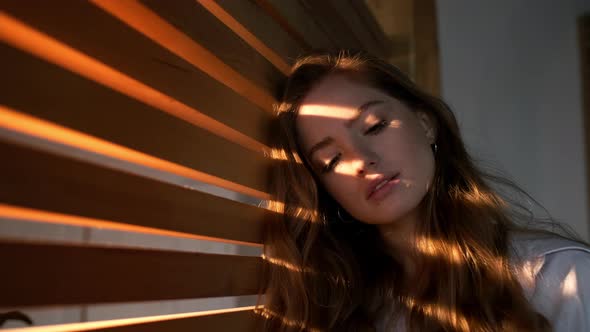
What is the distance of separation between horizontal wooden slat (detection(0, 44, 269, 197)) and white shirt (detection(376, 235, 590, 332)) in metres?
0.69

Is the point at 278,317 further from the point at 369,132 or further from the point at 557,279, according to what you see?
the point at 557,279

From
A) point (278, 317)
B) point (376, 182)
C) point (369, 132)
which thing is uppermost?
point (369, 132)

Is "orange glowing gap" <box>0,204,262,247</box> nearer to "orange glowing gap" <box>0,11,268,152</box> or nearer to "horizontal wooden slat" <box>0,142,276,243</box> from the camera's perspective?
"horizontal wooden slat" <box>0,142,276,243</box>

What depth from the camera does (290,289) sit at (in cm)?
98

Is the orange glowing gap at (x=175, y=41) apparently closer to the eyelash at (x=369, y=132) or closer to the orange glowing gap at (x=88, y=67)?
the orange glowing gap at (x=88, y=67)

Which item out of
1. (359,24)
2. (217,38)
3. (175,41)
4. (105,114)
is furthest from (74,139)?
(359,24)

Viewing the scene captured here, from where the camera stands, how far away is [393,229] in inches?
47.4

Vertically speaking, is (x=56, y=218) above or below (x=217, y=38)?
below

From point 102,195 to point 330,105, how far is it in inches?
25.7

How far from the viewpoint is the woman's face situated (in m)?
Answer: 1.01

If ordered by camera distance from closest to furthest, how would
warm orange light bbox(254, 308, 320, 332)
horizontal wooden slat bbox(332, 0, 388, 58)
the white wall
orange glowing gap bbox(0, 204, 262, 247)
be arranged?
orange glowing gap bbox(0, 204, 262, 247) → warm orange light bbox(254, 308, 320, 332) → horizontal wooden slat bbox(332, 0, 388, 58) → the white wall

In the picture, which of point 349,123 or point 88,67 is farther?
point 349,123

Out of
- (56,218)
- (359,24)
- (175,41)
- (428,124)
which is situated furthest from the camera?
(359,24)

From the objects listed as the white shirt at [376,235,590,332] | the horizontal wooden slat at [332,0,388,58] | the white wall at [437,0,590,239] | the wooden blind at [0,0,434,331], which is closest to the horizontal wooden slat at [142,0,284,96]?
the wooden blind at [0,0,434,331]
